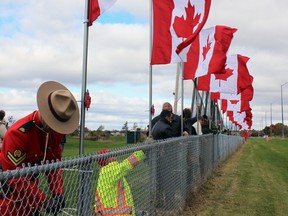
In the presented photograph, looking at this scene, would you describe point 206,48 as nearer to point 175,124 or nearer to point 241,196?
point 175,124

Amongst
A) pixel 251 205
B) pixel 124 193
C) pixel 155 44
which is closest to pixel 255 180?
pixel 251 205

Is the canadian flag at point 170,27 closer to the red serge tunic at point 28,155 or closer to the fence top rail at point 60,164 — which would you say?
the fence top rail at point 60,164

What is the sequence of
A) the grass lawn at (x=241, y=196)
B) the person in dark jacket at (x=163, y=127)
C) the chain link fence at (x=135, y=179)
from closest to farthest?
the chain link fence at (x=135, y=179)
the grass lawn at (x=241, y=196)
the person in dark jacket at (x=163, y=127)

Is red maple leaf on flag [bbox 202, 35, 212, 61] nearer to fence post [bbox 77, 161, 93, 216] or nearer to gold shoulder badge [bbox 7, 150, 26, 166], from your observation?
fence post [bbox 77, 161, 93, 216]

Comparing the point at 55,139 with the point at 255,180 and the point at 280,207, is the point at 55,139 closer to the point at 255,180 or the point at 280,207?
the point at 280,207

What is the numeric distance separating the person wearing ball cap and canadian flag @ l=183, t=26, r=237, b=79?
765 cm

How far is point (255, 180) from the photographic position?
12148 mm

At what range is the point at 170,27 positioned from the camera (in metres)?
8.42

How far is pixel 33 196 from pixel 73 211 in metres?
0.48

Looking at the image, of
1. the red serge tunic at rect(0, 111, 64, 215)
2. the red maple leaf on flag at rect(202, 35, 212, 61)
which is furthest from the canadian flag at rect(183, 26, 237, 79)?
the red serge tunic at rect(0, 111, 64, 215)

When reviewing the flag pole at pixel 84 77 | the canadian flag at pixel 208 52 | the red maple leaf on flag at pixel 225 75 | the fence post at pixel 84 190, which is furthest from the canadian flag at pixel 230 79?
the fence post at pixel 84 190

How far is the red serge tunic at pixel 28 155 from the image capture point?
9.52 ft

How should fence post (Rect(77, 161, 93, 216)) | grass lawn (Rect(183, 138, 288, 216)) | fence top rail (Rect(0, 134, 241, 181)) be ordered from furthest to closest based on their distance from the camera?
grass lawn (Rect(183, 138, 288, 216)), fence post (Rect(77, 161, 93, 216)), fence top rail (Rect(0, 134, 241, 181))

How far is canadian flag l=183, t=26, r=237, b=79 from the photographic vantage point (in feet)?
35.9
